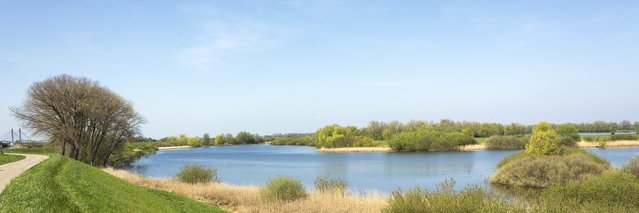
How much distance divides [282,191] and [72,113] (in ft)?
106

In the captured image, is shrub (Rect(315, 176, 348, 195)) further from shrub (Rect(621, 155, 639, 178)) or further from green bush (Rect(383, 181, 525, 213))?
shrub (Rect(621, 155, 639, 178))

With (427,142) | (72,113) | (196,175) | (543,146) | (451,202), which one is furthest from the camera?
(427,142)

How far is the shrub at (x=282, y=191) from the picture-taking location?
63.6 feet

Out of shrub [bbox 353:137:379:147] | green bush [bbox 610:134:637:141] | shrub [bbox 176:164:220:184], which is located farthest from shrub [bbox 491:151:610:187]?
shrub [bbox 353:137:379:147]

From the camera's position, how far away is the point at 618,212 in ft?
37.6

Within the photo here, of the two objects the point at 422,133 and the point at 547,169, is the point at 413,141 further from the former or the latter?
the point at 547,169

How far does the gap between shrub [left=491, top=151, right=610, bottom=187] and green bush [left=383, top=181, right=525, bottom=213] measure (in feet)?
72.6

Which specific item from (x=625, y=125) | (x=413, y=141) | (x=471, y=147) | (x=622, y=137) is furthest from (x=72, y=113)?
(x=625, y=125)

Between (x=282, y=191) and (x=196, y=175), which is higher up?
(x=196, y=175)

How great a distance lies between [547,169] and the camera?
33281 millimetres

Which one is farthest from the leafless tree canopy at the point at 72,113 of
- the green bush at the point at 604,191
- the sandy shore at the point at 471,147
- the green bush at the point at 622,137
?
the green bush at the point at 622,137

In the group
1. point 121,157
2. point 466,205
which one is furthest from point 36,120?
point 466,205

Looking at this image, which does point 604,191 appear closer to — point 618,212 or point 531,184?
point 618,212

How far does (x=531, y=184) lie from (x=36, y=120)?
137 ft
